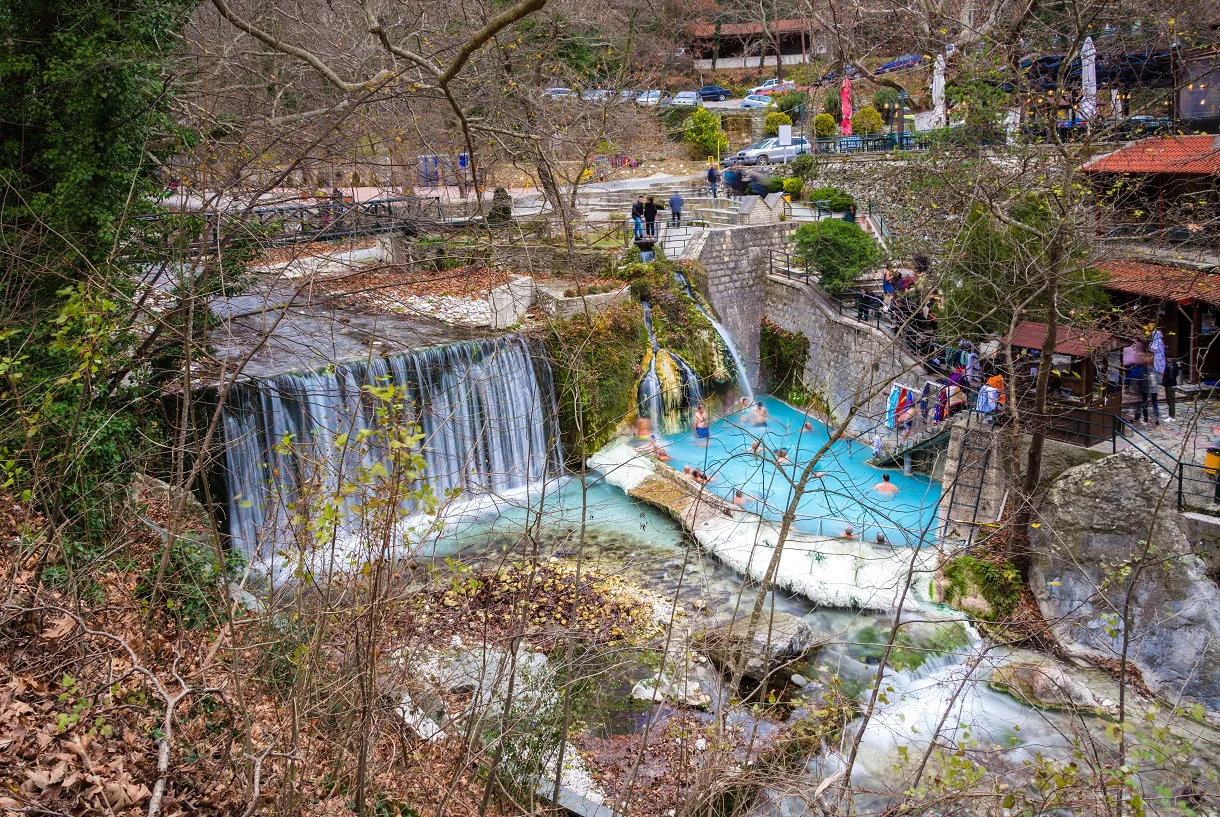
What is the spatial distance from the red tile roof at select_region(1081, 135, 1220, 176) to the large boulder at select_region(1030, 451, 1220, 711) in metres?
6.79

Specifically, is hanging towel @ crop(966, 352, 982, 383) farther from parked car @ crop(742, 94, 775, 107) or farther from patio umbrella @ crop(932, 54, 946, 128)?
parked car @ crop(742, 94, 775, 107)

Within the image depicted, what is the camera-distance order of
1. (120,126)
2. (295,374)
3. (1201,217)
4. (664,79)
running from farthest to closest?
(664,79) < (1201,217) < (295,374) < (120,126)

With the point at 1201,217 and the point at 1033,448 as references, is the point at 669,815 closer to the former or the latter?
the point at 1033,448

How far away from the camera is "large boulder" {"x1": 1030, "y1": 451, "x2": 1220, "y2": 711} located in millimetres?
9219

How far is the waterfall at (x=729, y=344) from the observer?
61.0ft

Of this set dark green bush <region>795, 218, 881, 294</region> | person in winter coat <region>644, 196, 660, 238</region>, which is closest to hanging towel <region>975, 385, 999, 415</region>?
dark green bush <region>795, 218, 881, 294</region>

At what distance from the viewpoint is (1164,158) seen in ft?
49.9

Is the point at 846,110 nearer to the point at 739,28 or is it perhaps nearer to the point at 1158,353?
the point at 1158,353

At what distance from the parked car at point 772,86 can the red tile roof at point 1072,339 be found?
24.0 m

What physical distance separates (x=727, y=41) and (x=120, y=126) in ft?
120

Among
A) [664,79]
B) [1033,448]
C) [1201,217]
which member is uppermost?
[664,79]

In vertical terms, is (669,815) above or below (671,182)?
below

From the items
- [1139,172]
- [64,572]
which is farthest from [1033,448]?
[64,572]

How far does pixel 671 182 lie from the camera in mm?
26562
